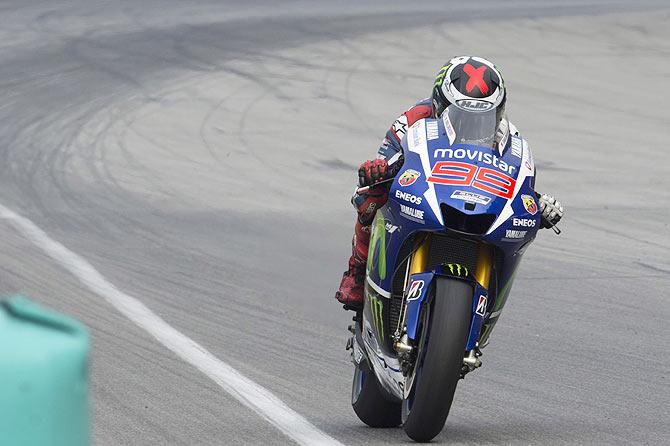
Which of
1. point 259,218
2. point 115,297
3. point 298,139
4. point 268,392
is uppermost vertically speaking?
point 268,392

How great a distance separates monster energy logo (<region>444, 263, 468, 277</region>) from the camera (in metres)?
5.92

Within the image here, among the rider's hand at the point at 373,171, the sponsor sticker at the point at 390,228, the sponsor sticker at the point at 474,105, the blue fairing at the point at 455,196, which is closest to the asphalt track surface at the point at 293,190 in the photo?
the blue fairing at the point at 455,196

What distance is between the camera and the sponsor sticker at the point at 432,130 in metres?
6.34

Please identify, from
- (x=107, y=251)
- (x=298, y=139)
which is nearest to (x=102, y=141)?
(x=298, y=139)

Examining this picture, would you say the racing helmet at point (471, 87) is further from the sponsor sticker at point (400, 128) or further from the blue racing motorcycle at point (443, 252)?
Answer: the sponsor sticker at point (400, 128)

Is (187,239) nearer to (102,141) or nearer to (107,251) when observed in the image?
(107,251)

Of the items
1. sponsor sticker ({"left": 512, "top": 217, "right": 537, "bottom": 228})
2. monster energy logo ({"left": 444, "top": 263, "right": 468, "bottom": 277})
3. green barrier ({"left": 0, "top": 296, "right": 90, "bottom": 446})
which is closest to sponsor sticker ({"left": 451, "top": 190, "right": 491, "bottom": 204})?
sponsor sticker ({"left": 512, "top": 217, "right": 537, "bottom": 228})

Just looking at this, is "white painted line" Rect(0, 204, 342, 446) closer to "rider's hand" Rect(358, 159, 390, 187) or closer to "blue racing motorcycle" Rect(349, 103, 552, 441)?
"blue racing motorcycle" Rect(349, 103, 552, 441)

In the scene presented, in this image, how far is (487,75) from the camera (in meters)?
6.42

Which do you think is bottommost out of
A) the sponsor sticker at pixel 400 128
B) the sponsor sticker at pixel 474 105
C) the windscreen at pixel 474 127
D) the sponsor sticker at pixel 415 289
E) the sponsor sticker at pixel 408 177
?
the sponsor sticker at pixel 415 289

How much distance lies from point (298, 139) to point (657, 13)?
33.1ft

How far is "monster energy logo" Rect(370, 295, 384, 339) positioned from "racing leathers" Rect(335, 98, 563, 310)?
0.41 meters

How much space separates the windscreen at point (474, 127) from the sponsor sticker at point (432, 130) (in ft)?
0.17

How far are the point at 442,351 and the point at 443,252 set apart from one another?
0.51 metres
